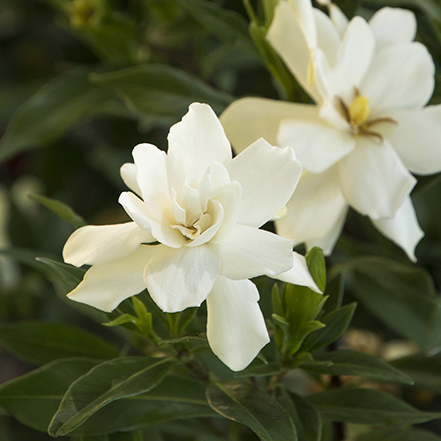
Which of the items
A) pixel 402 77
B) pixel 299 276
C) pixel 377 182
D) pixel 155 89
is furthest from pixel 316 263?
pixel 155 89

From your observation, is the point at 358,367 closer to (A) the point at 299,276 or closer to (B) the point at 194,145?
(A) the point at 299,276

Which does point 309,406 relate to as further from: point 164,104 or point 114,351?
point 164,104

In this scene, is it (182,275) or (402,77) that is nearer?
(182,275)

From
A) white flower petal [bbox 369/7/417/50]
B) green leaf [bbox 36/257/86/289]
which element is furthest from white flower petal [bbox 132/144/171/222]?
white flower petal [bbox 369/7/417/50]

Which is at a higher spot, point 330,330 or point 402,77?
point 402,77

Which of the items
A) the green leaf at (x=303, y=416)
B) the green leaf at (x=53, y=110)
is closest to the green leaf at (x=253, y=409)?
the green leaf at (x=303, y=416)

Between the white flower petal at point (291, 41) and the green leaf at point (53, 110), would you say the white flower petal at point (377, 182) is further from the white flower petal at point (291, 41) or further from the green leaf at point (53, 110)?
the green leaf at point (53, 110)
